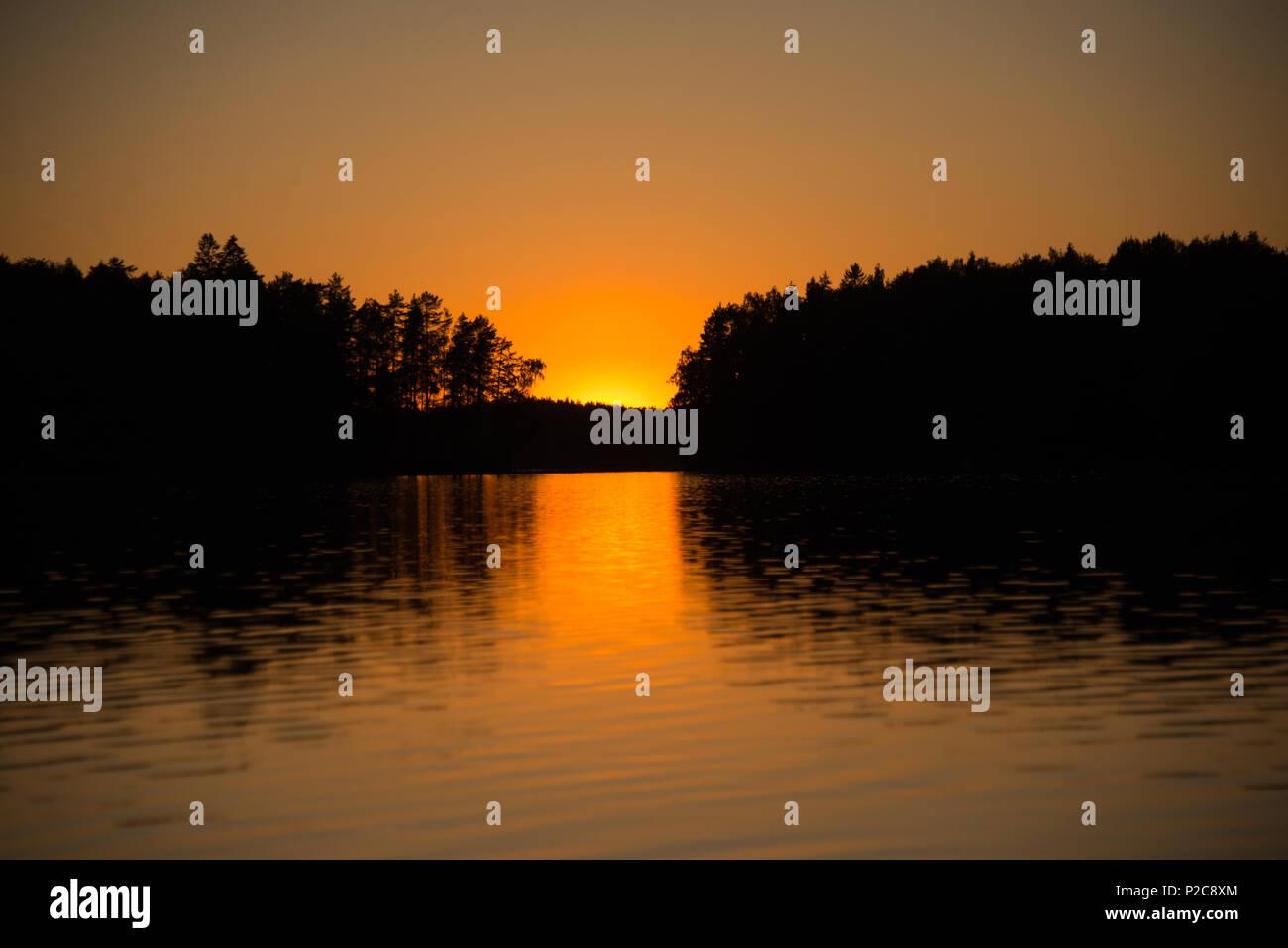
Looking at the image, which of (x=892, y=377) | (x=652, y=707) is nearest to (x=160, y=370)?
(x=892, y=377)

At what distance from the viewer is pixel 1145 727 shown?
1808 cm

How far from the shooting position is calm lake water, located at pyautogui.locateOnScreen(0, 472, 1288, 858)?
13.7 metres

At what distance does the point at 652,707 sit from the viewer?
1973cm

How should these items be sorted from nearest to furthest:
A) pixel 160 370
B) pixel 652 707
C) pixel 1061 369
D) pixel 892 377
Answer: pixel 652 707
pixel 160 370
pixel 1061 369
pixel 892 377

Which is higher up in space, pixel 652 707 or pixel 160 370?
pixel 160 370

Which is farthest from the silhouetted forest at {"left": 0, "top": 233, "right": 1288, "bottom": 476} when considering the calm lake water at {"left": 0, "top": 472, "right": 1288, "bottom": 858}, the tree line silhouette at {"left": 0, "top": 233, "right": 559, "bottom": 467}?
the calm lake water at {"left": 0, "top": 472, "right": 1288, "bottom": 858}

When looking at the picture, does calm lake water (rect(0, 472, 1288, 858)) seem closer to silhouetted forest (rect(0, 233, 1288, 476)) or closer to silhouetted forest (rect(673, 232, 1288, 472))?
silhouetted forest (rect(0, 233, 1288, 476))

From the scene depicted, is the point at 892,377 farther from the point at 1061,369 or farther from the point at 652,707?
the point at 652,707

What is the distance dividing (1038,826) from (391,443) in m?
170

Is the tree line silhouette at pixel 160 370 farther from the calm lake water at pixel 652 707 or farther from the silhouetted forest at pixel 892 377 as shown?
the calm lake water at pixel 652 707

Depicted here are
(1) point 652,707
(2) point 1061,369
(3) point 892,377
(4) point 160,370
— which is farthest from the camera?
(3) point 892,377

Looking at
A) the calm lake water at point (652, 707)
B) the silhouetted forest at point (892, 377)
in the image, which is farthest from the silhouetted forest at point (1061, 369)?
the calm lake water at point (652, 707)

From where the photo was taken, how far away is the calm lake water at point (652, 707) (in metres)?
13.7

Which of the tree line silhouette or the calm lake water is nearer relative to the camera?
the calm lake water
